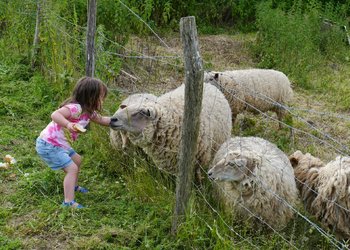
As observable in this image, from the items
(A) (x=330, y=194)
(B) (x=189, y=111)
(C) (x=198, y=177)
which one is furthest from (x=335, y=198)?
(B) (x=189, y=111)

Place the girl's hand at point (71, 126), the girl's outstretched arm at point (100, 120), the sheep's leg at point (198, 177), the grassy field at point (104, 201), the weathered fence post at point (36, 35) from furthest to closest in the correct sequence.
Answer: the weathered fence post at point (36, 35) < the sheep's leg at point (198, 177) < the girl's outstretched arm at point (100, 120) < the girl's hand at point (71, 126) < the grassy field at point (104, 201)

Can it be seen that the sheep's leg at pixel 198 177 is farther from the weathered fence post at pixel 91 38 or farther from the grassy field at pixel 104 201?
the weathered fence post at pixel 91 38

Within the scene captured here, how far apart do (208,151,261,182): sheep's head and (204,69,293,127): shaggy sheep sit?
234cm

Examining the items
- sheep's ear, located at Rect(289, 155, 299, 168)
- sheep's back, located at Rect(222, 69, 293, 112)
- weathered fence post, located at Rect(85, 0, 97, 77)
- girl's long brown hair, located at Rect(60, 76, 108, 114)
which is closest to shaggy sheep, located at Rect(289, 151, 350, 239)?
sheep's ear, located at Rect(289, 155, 299, 168)

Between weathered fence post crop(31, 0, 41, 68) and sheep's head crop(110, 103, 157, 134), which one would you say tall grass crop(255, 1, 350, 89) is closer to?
weathered fence post crop(31, 0, 41, 68)

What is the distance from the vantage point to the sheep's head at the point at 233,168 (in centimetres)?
424

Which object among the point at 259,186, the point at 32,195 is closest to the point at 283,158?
the point at 259,186

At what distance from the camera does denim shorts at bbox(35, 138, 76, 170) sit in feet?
14.1

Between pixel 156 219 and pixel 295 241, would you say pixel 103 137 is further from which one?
pixel 295 241

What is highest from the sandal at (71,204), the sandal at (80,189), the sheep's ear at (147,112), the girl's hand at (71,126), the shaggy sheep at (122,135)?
the girl's hand at (71,126)

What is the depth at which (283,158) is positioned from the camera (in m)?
4.62

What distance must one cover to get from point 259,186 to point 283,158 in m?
0.52

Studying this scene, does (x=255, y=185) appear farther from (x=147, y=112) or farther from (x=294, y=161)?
(x=147, y=112)

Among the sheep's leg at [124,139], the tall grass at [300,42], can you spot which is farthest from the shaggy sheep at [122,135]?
the tall grass at [300,42]
